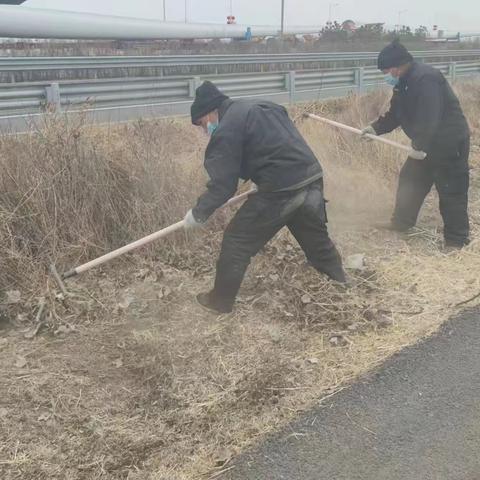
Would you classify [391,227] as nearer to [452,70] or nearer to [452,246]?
[452,246]

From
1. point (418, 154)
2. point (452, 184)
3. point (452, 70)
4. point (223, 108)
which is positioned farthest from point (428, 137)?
point (452, 70)

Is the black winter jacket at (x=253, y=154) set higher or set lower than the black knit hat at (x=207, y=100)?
lower

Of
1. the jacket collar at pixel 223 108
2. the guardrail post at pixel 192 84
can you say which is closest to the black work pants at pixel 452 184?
the jacket collar at pixel 223 108

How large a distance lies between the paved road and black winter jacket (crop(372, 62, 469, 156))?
2.39m

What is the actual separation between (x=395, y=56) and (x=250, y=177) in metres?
2.19

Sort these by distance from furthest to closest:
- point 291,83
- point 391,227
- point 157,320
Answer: point 291,83 < point 391,227 < point 157,320

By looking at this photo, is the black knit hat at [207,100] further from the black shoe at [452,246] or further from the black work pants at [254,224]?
the black shoe at [452,246]

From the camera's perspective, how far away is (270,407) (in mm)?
3174

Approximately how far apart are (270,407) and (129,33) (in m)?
38.2

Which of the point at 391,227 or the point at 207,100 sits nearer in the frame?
the point at 207,100

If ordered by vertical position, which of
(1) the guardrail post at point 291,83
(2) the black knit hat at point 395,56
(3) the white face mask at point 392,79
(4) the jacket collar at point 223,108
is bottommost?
(1) the guardrail post at point 291,83

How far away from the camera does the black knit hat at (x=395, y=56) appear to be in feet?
17.2

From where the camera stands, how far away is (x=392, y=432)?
297 cm

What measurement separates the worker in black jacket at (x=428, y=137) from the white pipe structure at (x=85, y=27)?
89.3 ft
